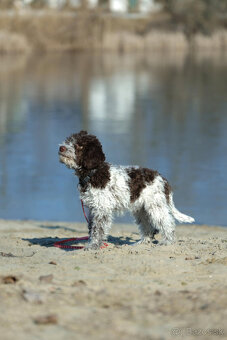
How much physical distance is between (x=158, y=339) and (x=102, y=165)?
11.6 ft

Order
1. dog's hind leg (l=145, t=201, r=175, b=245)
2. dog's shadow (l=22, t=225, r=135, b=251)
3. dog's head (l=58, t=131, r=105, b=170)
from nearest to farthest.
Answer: dog's head (l=58, t=131, r=105, b=170)
dog's hind leg (l=145, t=201, r=175, b=245)
dog's shadow (l=22, t=225, r=135, b=251)

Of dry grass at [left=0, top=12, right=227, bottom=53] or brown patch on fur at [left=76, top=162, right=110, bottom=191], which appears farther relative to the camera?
dry grass at [left=0, top=12, right=227, bottom=53]

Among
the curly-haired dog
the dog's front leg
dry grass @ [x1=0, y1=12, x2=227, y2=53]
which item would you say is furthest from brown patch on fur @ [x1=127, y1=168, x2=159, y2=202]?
dry grass @ [x1=0, y1=12, x2=227, y2=53]

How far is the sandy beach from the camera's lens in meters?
5.48

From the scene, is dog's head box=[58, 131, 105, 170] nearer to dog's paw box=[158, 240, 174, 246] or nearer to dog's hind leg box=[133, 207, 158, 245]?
dog's hind leg box=[133, 207, 158, 245]

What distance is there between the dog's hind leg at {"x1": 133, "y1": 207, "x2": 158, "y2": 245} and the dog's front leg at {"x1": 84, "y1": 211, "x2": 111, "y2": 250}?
0.47 meters

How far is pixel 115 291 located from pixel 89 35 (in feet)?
181

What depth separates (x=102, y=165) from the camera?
855cm

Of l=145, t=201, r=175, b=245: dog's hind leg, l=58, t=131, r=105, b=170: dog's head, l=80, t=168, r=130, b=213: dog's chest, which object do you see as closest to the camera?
l=58, t=131, r=105, b=170: dog's head

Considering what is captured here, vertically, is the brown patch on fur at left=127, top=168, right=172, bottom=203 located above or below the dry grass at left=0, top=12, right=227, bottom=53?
below

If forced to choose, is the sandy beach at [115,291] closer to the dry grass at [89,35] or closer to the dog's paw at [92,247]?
the dog's paw at [92,247]

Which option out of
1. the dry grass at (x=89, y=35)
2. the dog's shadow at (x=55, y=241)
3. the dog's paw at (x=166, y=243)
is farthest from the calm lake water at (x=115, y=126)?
the dry grass at (x=89, y=35)

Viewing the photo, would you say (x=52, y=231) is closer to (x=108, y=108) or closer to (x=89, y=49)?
(x=108, y=108)

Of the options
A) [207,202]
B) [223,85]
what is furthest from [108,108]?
[207,202]
